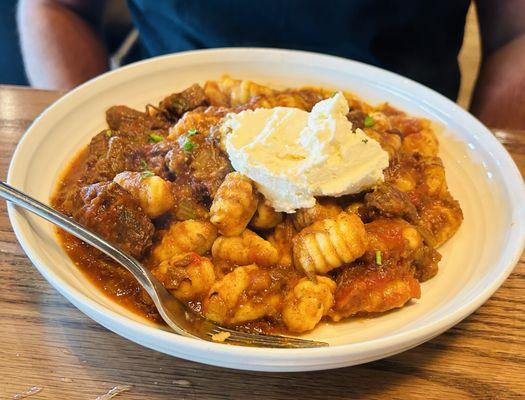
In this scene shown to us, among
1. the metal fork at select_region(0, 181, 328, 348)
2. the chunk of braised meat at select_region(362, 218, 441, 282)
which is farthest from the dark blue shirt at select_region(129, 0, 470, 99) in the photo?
the metal fork at select_region(0, 181, 328, 348)

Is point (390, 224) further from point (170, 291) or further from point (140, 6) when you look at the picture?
point (140, 6)

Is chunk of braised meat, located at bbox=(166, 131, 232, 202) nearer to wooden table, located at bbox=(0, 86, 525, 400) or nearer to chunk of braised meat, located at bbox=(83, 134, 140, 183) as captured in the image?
chunk of braised meat, located at bbox=(83, 134, 140, 183)

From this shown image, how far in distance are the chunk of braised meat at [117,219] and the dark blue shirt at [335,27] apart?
4.73ft

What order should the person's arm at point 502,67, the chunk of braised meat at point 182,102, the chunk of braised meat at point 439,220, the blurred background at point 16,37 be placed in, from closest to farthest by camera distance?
the chunk of braised meat at point 439,220 → the chunk of braised meat at point 182,102 → the person's arm at point 502,67 → the blurred background at point 16,37

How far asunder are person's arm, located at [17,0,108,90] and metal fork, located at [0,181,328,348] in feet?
6.04

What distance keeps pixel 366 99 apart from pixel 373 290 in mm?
1192

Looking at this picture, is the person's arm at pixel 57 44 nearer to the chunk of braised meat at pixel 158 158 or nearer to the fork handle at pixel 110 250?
the chunk of braised meat at pixel 158 158

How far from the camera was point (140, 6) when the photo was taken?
295 centimetres

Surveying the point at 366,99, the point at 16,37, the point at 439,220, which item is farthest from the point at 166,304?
→ the point at 16,37

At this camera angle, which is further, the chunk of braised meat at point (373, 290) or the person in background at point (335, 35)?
the person in background at point (335, 35)

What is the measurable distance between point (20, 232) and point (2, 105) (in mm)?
1256

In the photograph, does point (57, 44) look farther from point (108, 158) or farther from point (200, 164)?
point (200, 164)

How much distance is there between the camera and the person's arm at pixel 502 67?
9.62 ft

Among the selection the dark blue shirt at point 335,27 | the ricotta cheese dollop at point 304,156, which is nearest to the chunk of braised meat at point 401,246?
the ricotta cheese dollop at point 304,156
